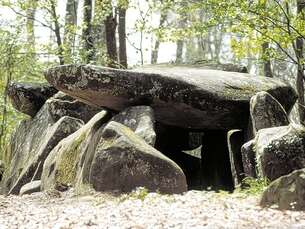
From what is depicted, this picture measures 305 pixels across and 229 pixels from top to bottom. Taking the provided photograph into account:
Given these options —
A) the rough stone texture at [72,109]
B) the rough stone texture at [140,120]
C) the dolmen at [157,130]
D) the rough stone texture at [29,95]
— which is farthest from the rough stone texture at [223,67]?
the rough stone texture at [29,95]

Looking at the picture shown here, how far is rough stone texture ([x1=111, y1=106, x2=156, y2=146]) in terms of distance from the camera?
9.37 metres

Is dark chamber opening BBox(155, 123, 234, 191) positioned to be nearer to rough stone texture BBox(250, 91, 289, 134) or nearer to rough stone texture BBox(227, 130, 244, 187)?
rough stone texture BBox(227, 130, 244, 187)

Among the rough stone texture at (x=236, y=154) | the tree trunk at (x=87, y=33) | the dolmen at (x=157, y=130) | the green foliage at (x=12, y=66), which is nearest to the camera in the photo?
the dolmen at (x=157, y=130)

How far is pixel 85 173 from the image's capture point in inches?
354

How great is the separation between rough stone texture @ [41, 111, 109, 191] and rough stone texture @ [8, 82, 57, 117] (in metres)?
4.49

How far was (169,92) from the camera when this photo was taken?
10734mm

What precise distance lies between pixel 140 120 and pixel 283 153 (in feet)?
10.3

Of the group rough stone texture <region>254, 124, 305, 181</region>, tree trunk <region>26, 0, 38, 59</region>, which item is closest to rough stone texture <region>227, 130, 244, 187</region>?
rough stone texture <region>254, 124, 305, 181</region>

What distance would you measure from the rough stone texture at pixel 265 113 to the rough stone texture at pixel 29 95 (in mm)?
7402

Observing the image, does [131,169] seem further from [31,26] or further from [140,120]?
[31,26]

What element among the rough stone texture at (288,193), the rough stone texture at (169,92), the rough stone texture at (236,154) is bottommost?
the rough stone texture at (236,154)

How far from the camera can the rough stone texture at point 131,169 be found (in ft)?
26.0

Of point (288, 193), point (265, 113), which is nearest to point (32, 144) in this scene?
point (265, 113)

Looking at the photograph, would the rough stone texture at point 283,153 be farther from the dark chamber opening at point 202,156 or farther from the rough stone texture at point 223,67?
the rough stone texture at point 223,67
